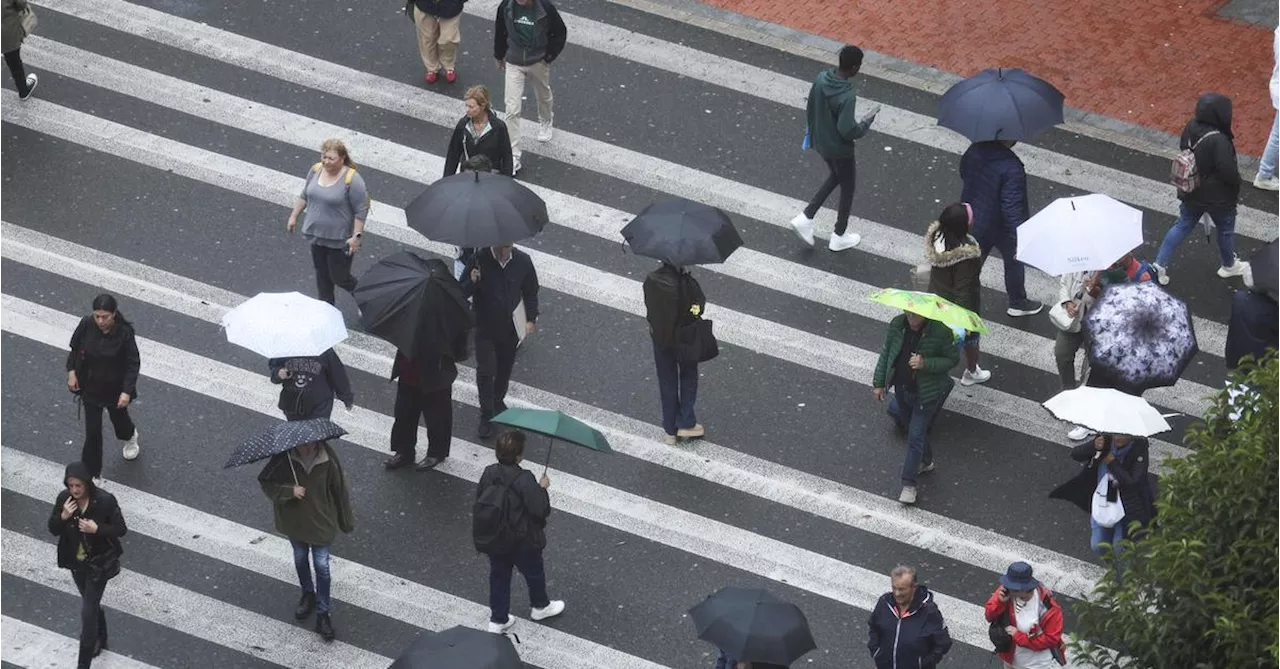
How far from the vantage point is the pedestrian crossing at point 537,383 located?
13.8m

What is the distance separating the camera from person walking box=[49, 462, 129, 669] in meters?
12.5

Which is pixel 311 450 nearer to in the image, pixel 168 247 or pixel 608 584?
pixel 608 584

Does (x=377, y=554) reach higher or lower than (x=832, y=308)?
lower

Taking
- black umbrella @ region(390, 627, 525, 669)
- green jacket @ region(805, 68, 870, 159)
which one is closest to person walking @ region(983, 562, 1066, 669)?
black umbrella @ region(390, 627, 525, 669)

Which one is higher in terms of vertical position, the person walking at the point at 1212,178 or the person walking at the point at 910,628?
the person walking at the point at 1212,178

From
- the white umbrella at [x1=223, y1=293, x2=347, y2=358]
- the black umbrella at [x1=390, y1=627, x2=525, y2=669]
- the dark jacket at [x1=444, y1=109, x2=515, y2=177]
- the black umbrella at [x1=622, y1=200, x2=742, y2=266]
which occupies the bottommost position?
the black umbrella at [x1=390, y1=627, x2=525, y2=669]

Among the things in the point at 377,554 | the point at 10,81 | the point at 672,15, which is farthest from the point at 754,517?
the point at 10,81

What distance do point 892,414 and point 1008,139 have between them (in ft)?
7.60

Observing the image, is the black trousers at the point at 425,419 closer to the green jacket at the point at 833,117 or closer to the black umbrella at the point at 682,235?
the black umbrella at the point at 682,235

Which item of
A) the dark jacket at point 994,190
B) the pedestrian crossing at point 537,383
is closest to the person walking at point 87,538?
the pedestrian crossing at point 537,383

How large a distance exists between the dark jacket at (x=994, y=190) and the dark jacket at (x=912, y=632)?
15.4 feet

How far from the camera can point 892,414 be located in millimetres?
15320

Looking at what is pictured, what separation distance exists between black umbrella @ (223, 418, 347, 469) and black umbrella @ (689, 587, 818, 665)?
250cm

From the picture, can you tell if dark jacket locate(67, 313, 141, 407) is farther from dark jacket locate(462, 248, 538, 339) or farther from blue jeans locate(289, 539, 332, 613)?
dark jacket locate(462, 248, 538, 339)
